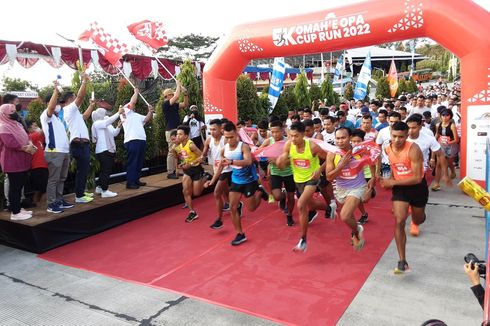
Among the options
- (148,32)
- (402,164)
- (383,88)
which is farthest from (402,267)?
(383,88)

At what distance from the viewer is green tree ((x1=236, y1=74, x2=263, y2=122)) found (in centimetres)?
1259

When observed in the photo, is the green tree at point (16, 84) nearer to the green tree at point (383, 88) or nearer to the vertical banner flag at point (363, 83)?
the vertical banner flag at point (363, 83)

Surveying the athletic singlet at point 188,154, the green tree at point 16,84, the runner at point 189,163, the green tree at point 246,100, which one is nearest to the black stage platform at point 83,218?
the runner at point 189,163

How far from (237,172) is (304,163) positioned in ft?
3.14

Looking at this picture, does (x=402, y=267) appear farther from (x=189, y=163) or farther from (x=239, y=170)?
(x=189, y=163)

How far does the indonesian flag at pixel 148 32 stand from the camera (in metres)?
7.83

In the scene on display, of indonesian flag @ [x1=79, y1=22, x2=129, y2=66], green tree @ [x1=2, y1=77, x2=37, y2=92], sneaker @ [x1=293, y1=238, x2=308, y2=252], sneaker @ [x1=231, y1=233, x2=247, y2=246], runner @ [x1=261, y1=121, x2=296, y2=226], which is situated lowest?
sneaker @ [x1=231, y1=233, x2=247, y2=246]

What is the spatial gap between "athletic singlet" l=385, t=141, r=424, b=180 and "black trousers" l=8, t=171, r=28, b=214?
197 inches

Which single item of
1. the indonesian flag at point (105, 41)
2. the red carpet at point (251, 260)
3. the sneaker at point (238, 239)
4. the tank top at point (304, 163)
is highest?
the indonesian flag at point (105, 41)

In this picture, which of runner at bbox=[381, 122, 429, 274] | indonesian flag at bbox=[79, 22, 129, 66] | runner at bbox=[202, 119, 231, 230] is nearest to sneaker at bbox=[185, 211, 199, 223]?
runner at bbox=[202, 119, 231, 230]

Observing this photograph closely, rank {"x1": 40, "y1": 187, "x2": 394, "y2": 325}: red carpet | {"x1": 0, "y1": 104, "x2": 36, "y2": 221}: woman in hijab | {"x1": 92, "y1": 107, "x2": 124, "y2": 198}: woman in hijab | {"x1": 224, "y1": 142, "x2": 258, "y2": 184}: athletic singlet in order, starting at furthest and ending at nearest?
{"x1": 92, "y1": 107, "x2": 124, "y2": 198}: woman in hijab, {"x1": 224, "y1": 142, "x2": 258, "y2": 184}: athletic singlet, {"x1": 0, "y1": 104, "x2": 36, "y2": 221}: woman in hijab, {"x1": 40, "y1": 187, "x2": 394, "y2": 325}: red carpet

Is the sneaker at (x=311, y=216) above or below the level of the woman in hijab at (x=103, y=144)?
below

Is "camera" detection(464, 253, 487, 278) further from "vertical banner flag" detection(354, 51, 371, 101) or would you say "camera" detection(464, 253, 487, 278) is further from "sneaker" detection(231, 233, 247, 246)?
"vertical banner flag" detection(354, 51, 371, 101)

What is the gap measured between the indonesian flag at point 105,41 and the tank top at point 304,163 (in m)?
3.99
